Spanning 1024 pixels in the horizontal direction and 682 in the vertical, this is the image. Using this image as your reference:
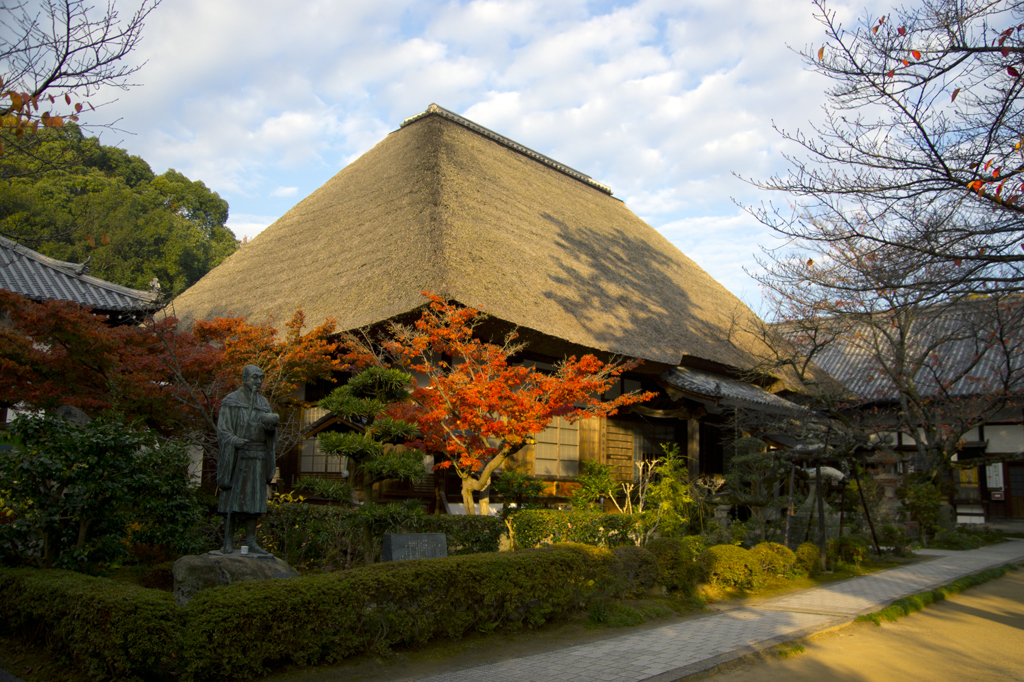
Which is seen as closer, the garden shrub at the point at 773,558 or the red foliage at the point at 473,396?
the red foliage at the point at 473,396

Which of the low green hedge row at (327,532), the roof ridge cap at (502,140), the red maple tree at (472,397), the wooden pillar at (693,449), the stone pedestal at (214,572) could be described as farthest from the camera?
the roof ridge cap at (502,140)

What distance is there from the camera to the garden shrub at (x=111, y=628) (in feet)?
12.4

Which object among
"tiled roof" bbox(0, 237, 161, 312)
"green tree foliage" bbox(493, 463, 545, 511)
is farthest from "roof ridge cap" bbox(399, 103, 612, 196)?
"green tree foliage" bbox(493, 463, 545, 511)

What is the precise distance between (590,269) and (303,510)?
8.68 meters

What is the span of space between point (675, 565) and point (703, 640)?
5.07 feet

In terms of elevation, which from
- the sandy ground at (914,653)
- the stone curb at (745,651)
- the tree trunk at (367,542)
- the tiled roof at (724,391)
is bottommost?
the sandy ground at (914,653)

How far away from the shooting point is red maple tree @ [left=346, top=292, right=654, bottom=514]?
7.96m

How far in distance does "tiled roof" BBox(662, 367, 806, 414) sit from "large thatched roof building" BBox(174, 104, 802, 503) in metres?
0.09

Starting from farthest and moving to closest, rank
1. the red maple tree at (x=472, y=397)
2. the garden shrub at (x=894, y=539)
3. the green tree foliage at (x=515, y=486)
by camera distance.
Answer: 1. the garden shrub at (x=894, y=539)
2. the green tree foliage at (x=515, y=486)
3. the red maple tree at (x=472, y=397)

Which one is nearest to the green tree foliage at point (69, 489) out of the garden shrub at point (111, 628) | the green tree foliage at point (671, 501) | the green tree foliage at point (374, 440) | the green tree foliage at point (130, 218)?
the garden shrub at point (111, 628)

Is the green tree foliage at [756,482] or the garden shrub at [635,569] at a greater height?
the green tree foliage at [756,482]

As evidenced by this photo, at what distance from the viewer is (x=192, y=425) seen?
9.70 meters

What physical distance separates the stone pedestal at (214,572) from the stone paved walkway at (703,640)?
5.04 ft

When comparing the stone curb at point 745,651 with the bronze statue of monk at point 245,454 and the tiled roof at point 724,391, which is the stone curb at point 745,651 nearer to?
the bronze statue of monk at point 245,454
